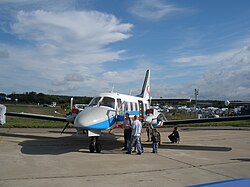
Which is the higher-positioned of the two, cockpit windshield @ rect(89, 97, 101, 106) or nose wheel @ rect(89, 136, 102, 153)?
cockpit windshield @ rect(89, 97, 101, 106)

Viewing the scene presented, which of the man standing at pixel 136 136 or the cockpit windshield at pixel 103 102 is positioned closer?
the man standing at pixel 136 136

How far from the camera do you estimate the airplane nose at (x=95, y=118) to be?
1147cm

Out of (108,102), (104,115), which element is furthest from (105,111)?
(108,102)

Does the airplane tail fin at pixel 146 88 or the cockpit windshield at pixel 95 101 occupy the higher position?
the airplane tail fin at pixel 146 88

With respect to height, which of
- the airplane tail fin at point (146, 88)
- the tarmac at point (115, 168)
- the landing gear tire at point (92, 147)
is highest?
the airplane tail fin at point (146, 88)

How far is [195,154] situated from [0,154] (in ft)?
28.1

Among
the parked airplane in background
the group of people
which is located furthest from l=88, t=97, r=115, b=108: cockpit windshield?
the group of people

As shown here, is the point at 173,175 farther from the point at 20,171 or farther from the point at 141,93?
the point at 141,93

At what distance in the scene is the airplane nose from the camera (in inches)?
452

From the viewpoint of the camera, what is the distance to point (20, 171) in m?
8.54

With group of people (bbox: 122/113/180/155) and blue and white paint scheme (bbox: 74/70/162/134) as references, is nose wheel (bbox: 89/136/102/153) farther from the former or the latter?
group of people (bbox: 122/113/180/155)

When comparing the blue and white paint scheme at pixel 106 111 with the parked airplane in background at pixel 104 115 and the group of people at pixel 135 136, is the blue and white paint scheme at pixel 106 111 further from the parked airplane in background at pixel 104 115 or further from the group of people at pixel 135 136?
the group of people at pixel 135 136

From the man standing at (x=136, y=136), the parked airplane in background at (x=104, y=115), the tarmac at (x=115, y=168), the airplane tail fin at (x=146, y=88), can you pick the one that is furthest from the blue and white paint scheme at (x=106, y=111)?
the airplane tail fin at (x=146, y=88)

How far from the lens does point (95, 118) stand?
39.3 feet
